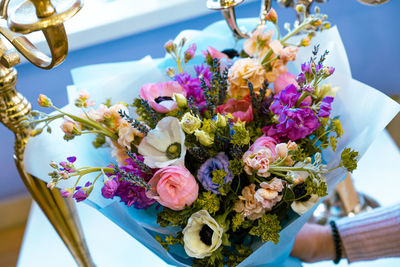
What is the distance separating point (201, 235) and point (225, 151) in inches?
4.6

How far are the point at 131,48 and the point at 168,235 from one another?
1.21 m

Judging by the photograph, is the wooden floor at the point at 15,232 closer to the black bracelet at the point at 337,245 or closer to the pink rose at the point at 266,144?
the black bracelet at the point at 337,245

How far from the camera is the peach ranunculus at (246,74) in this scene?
2.03ft

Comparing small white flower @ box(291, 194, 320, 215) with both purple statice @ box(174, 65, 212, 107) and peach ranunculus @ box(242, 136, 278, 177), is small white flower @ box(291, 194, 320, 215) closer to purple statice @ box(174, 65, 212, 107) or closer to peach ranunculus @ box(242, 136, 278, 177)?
peach ranunculus @ box(242, 136, 278, 177)

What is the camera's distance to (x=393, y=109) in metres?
0.61

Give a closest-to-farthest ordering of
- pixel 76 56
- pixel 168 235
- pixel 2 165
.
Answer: pixel 168 235, pixel 76 56, pixel 2 165

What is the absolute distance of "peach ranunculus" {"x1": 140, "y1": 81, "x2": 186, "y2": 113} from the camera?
60cm

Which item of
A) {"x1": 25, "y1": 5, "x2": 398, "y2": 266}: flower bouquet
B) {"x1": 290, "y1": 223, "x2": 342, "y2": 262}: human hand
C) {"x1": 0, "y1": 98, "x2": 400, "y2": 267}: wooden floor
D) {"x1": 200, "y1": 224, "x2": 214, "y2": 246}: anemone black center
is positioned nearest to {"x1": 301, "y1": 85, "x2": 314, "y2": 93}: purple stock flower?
{"x1": 25, "y1": 5, "x2": 398, "y2": 266}: flower bouquet

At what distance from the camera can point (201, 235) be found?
57cm

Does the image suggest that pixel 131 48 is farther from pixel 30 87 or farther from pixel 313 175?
pixel 313 175

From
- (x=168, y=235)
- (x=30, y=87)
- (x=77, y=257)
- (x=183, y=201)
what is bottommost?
(x=30, y=87)

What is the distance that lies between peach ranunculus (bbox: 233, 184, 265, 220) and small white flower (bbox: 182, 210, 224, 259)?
0.04m

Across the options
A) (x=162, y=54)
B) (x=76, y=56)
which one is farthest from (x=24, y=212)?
(x=162, y=54)

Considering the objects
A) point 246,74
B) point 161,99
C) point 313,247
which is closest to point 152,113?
point 161,99
